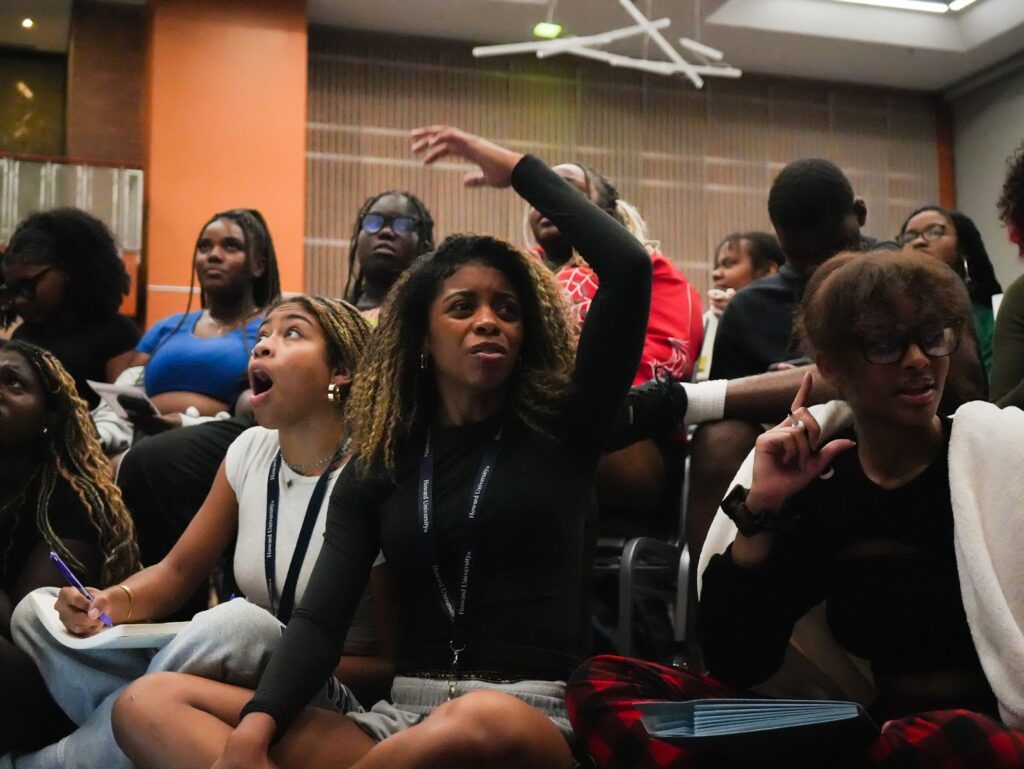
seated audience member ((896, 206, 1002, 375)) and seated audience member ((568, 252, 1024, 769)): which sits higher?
seated audience member ((896, 206, 1002, 375))

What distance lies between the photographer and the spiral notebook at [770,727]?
1.51 m

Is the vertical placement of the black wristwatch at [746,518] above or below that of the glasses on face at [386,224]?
below

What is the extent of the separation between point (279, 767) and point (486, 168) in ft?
3.57

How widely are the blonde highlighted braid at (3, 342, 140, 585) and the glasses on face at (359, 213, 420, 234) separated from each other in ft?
4.01

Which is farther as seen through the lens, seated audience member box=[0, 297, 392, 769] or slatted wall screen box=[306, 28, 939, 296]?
slatted wall screen box=[306, 28, 939, 296]

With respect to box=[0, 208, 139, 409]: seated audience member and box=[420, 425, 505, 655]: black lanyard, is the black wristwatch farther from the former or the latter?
box=[0, 208, 139, 409]: seated audience member

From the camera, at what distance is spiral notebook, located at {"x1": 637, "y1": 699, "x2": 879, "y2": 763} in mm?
1507

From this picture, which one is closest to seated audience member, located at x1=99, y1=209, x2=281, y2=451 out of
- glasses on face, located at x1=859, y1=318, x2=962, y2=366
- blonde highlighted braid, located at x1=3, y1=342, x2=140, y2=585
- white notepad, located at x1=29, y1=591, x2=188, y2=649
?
blonde highlighted braid, located at x1=3, y1=342, x2=140, y2=585

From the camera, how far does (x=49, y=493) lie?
2.56 metres

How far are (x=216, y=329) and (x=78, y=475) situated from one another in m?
1.16

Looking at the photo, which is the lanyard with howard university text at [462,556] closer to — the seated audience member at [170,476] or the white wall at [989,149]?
the seated audience member at [170,476]

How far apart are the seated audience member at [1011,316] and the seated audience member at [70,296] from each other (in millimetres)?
2580

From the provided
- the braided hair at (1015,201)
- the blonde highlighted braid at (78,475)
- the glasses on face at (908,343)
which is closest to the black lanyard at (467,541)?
the glasses on face at (908,343)

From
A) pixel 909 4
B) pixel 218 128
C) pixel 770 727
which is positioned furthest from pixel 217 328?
pixel 909 4
